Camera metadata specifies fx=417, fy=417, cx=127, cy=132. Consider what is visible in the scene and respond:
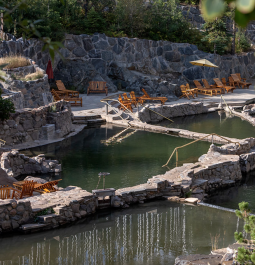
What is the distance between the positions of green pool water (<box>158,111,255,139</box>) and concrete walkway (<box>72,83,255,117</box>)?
1.97 meters

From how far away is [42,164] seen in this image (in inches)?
454

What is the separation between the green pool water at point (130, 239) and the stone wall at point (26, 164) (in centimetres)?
323

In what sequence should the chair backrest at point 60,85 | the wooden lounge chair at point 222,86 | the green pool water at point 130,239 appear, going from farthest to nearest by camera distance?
the wooden lounge chair at point 222,86 → the chair backrest at point 60,85 → the green pool water at point 130,239

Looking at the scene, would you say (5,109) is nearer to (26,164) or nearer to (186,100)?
(26,164)

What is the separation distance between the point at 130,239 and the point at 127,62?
19982 millimetres

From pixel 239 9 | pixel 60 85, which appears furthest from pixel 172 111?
pixel 239 9

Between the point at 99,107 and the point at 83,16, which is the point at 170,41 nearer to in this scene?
the point at 83,16

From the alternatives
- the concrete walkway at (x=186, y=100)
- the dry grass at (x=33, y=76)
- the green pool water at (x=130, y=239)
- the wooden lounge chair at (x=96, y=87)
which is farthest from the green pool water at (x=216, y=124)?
the green pool water at (x=130, y=239)

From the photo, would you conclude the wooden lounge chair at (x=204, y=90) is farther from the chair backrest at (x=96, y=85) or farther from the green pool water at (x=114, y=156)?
the green pool water at (x=114, y=156)

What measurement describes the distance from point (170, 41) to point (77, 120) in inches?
514

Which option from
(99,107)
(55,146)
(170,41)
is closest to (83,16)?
(170,41)

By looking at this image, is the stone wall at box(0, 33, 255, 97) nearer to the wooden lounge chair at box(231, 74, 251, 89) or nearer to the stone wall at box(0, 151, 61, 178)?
the wooden lounge chair at box(231, 74, 251, 89)

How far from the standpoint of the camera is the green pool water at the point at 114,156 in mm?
11055

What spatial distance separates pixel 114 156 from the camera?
1319cm
